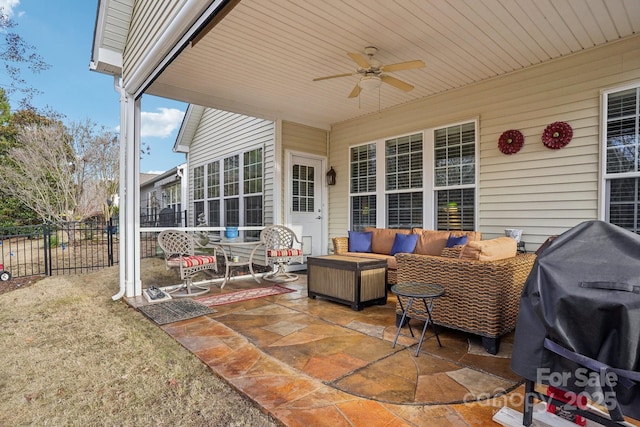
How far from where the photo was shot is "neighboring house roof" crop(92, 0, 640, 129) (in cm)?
314

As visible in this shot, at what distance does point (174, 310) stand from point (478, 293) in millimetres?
3135

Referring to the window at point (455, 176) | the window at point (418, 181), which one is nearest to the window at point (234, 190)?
the window at point (418, 181)

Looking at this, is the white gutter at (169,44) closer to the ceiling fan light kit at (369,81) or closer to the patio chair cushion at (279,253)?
the ceiling fan light kit at (369,81)

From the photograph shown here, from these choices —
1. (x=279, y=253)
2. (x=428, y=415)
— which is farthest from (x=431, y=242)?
(x=428, y=415)

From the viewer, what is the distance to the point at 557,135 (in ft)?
13.3

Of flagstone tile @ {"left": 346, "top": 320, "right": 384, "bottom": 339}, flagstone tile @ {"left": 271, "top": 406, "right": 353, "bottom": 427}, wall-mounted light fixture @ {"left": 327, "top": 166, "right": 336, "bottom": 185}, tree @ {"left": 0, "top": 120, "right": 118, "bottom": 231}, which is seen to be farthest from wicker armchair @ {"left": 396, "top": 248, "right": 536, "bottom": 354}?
tree @ {"left": 0, "top": 120, "right": 118, "bottom": 231}

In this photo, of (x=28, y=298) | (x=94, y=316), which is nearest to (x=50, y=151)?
(x=28, y=298)

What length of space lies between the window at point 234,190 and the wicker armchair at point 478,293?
447cm

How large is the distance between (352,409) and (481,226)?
12.3ft

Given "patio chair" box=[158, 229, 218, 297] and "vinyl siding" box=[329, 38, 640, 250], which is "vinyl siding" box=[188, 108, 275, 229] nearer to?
"patio chair" box=[158, 229, 218, 297]

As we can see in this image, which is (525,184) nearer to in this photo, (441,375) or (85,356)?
(441,375)

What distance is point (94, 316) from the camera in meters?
3.74

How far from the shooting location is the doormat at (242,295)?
13.9ft

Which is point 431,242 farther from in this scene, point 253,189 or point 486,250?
point 253,189
